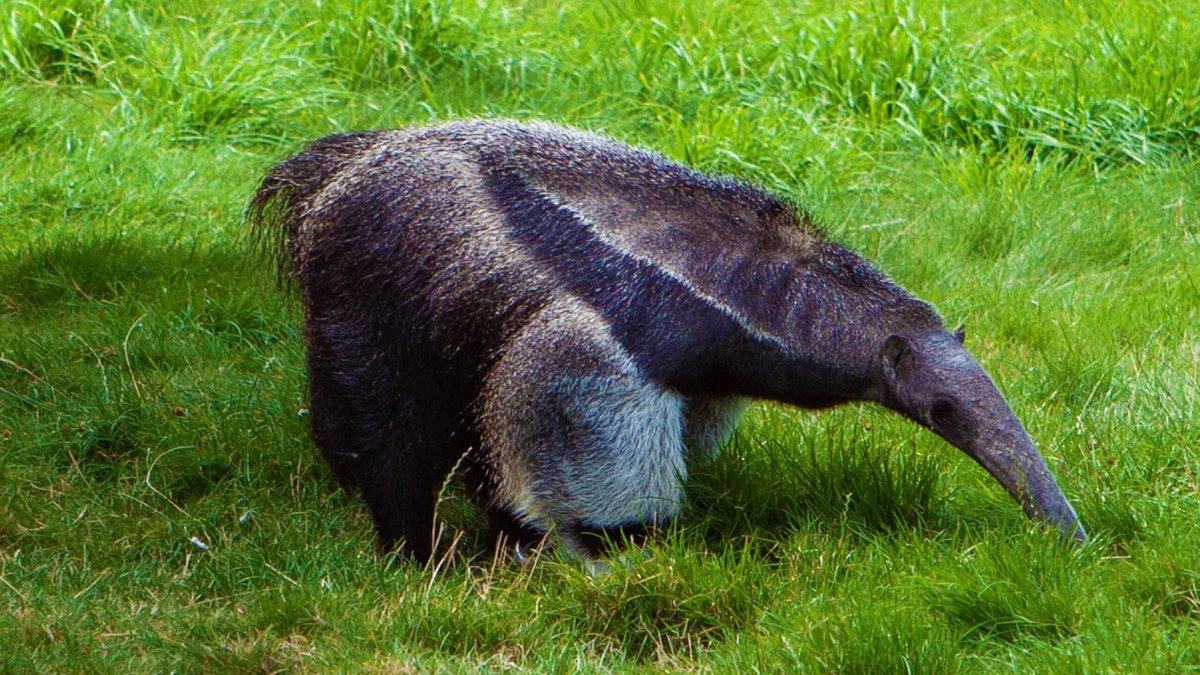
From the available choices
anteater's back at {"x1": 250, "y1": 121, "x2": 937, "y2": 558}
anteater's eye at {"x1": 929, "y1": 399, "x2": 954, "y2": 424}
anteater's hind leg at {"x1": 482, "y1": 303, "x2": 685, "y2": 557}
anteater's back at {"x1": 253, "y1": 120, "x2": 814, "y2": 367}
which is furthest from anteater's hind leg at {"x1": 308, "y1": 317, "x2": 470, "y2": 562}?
anteater's eye at {"x1": 929, "y1": 399, "x2": 954, "y2": 424}

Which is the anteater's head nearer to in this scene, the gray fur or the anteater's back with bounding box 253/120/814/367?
the gray fur

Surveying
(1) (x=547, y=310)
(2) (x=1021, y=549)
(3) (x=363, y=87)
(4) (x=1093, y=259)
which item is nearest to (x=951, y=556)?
(2) (x=1021, y=549)

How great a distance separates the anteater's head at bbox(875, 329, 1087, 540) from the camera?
15.6 ft

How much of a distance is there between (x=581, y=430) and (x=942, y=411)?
43.4 inches

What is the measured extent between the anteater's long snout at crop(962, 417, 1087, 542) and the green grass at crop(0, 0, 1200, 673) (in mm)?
89

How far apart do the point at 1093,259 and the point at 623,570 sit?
4045 millimetres

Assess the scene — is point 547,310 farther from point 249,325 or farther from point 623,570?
point 249,325

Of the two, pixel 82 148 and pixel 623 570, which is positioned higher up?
pixel 623 570

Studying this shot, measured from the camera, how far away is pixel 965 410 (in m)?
4.87

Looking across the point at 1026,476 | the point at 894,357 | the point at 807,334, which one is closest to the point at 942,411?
the point at 894,357

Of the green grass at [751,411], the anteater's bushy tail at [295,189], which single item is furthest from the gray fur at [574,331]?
the green grass at [751,411]

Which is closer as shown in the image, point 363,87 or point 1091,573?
point 1091,573

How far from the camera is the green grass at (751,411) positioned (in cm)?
463

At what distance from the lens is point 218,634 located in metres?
4.67
